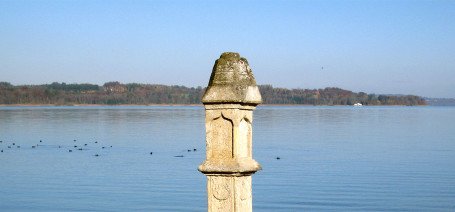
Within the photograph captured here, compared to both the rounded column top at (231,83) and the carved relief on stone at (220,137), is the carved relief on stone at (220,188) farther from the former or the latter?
the rounded column top at (231,83)

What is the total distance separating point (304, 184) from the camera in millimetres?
29500

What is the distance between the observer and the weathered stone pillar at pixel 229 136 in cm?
446

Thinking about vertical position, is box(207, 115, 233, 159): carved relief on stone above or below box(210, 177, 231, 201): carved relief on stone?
above

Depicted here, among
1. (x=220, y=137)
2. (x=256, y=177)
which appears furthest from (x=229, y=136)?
(x=256, y=177)

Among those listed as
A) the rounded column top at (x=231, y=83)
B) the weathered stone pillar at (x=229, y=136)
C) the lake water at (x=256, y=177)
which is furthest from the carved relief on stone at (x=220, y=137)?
the lake water at (x=256, y=177)

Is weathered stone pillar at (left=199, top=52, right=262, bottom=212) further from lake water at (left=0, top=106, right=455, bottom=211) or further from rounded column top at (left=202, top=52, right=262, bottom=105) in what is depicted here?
lake water at (left=0, top=106, right=455, bottom=211)

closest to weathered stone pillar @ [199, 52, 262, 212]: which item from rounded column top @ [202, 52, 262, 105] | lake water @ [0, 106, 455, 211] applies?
rounded column top @ [202, 52, 262, 105]

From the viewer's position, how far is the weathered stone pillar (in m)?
4.46

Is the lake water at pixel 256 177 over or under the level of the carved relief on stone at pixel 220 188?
under

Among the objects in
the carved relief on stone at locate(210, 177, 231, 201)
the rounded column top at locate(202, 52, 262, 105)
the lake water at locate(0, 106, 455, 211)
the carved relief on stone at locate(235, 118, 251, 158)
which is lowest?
the lake water at locate(0, 106, 455, 211)

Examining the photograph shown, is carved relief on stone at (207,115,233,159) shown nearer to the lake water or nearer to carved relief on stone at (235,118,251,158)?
carved relief on stone at (235,118,251,158)

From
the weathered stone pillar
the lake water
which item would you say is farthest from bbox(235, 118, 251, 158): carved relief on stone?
the lake water

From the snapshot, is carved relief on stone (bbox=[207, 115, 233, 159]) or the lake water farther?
the lake water

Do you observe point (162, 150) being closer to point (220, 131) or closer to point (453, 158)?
point (453, 158)
